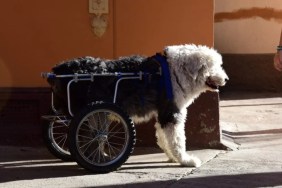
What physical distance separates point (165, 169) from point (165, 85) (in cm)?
96

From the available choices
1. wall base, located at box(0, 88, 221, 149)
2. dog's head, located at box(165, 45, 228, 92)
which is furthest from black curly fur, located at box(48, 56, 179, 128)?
wall base, located at box(0, 88, 221, 149)

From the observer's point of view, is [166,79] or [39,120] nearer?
[166,79]

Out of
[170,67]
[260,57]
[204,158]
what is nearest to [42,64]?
[170,67]

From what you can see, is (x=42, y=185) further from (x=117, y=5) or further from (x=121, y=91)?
(x=117, y=5)

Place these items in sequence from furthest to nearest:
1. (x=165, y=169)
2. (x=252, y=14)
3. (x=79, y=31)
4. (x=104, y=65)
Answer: (x=252, y=14), (x=79, y=31), (x=165, y=169), (x=104, y=65)

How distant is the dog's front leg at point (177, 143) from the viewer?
265 inches

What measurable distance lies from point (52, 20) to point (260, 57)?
7196 mm

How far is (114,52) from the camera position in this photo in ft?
26.0

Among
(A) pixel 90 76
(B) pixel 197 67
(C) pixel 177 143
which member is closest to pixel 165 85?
(B) pixel 197 67

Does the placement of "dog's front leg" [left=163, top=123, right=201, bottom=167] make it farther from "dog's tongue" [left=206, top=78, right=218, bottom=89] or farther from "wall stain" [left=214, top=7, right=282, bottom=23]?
"wall stain" [left=214, top=7, right=282, bottom=23]

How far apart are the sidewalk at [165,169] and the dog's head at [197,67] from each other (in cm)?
98

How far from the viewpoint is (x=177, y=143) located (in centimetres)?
680

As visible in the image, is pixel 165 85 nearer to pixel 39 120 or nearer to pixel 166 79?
pixel 166 79

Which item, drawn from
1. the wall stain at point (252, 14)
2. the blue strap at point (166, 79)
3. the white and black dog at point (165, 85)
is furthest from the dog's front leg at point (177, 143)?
the wall stain at point (252, 14)
